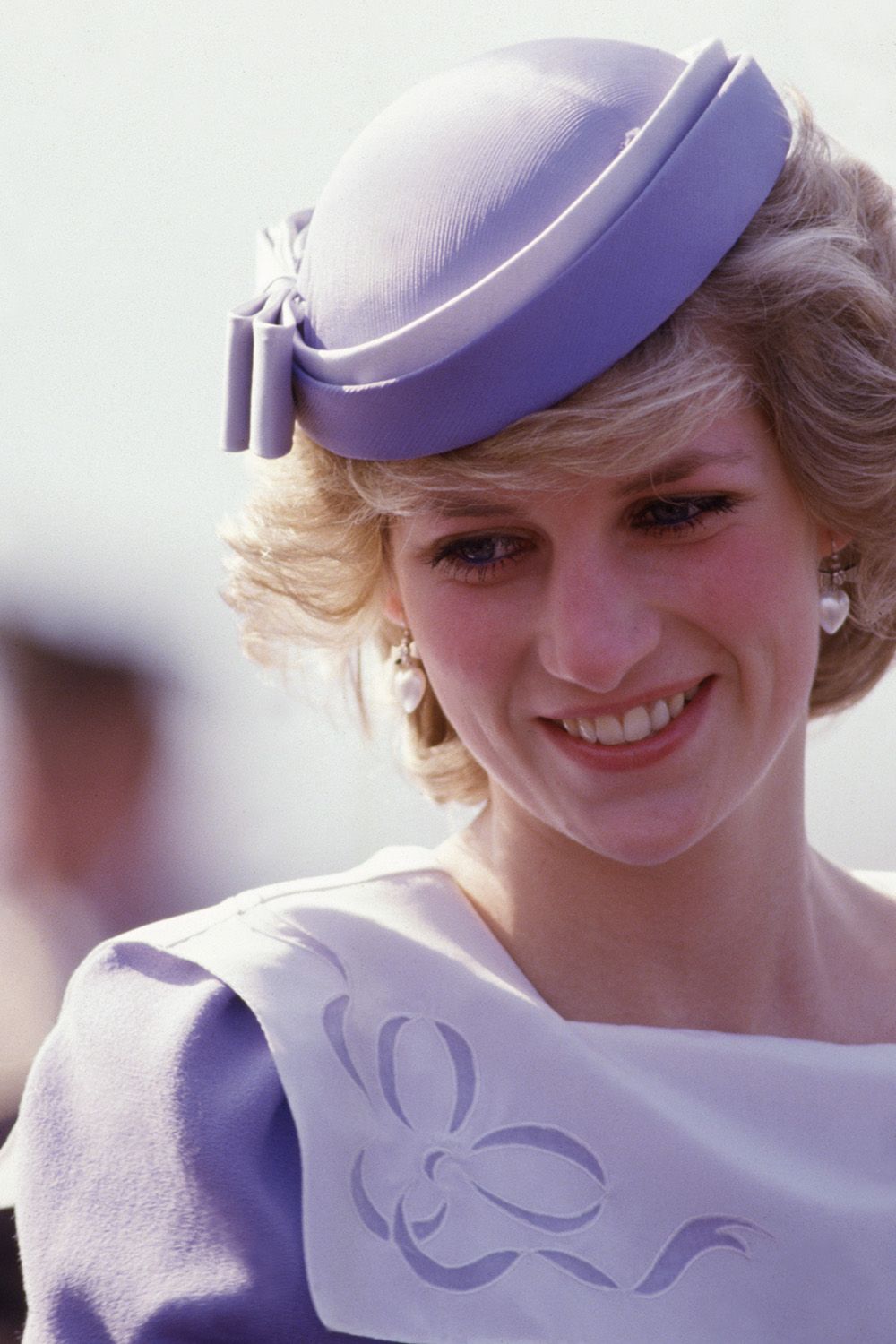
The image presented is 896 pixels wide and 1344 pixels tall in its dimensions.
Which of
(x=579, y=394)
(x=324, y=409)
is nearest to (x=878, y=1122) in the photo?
(x=579, y=394)

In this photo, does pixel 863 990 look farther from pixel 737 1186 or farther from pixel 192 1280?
pixel 192 1280

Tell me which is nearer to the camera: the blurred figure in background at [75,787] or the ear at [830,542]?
the ear at [830,542]

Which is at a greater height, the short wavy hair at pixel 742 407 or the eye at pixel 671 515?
the short wavy hair at pixel 742 407

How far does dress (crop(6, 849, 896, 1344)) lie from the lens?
1932 mm

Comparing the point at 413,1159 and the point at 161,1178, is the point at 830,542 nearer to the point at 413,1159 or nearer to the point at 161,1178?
the point at 413,1159

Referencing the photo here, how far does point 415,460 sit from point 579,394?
0.72ft

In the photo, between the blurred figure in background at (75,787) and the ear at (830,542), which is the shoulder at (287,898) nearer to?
the ear at (830,542)

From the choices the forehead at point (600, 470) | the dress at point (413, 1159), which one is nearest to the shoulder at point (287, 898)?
the dress at point (413, 1159)

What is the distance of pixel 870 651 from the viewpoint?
2.58m

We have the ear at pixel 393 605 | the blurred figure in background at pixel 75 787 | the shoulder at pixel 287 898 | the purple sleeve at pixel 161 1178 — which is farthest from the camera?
the blurred figure in background at pixel 75 787

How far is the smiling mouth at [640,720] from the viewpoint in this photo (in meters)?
2.09

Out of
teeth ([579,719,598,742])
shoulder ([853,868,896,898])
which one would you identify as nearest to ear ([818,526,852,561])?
teeth ([579,719,598,742])

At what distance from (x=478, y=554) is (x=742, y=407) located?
0.35 m

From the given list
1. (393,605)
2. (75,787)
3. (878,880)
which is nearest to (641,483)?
(393,605)
